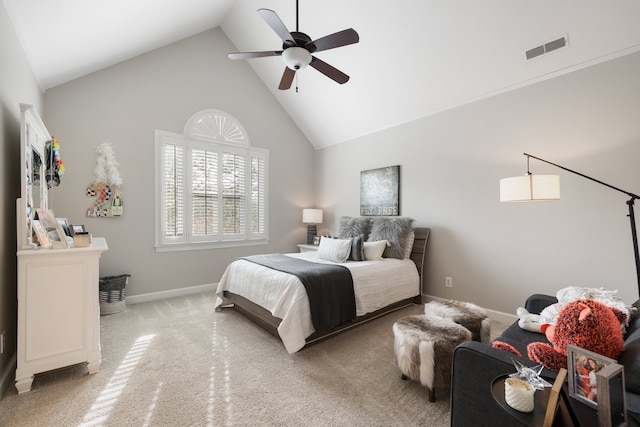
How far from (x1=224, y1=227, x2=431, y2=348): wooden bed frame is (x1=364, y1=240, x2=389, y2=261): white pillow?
52 centimetres

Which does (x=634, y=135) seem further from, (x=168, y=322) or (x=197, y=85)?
(x=197, y=85)

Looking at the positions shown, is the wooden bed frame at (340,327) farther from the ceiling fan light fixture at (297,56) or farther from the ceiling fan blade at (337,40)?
the ceiling fan blade at (337,40)

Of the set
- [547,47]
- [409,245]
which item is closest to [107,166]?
[409,245]

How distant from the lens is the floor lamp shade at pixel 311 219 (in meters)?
5.37

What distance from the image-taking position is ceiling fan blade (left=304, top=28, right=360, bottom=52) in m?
2.16

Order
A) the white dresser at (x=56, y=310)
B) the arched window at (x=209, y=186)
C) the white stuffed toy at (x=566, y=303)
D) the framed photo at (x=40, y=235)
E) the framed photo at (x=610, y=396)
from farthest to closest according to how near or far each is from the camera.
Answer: the arched window at (x=209, y=186), the framed photo at (x=40, y=235), the white dresser at (x=56, y=310), the white stuffed toy at (x=566, y=303), the framed photo at (x=610, y=396)

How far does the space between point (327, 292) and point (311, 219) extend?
9.13 feet

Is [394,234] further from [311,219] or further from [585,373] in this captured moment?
[585,373]

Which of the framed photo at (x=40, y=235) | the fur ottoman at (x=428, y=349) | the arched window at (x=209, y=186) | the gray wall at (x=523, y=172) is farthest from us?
the arched window at (x=209, y=186)

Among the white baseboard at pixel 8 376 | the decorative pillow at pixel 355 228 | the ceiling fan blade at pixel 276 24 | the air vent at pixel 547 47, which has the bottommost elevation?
the white baseboard at pixel 8 376

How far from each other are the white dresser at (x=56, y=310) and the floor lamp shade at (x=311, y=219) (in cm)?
356

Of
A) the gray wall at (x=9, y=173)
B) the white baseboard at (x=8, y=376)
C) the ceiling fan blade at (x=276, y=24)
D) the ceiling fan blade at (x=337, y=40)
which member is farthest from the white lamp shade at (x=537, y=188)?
the white baseboard at (x=8, y=376)

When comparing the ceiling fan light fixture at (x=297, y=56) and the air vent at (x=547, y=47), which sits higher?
the air vent at (x=547, y=47)

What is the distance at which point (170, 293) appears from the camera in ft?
13.6
